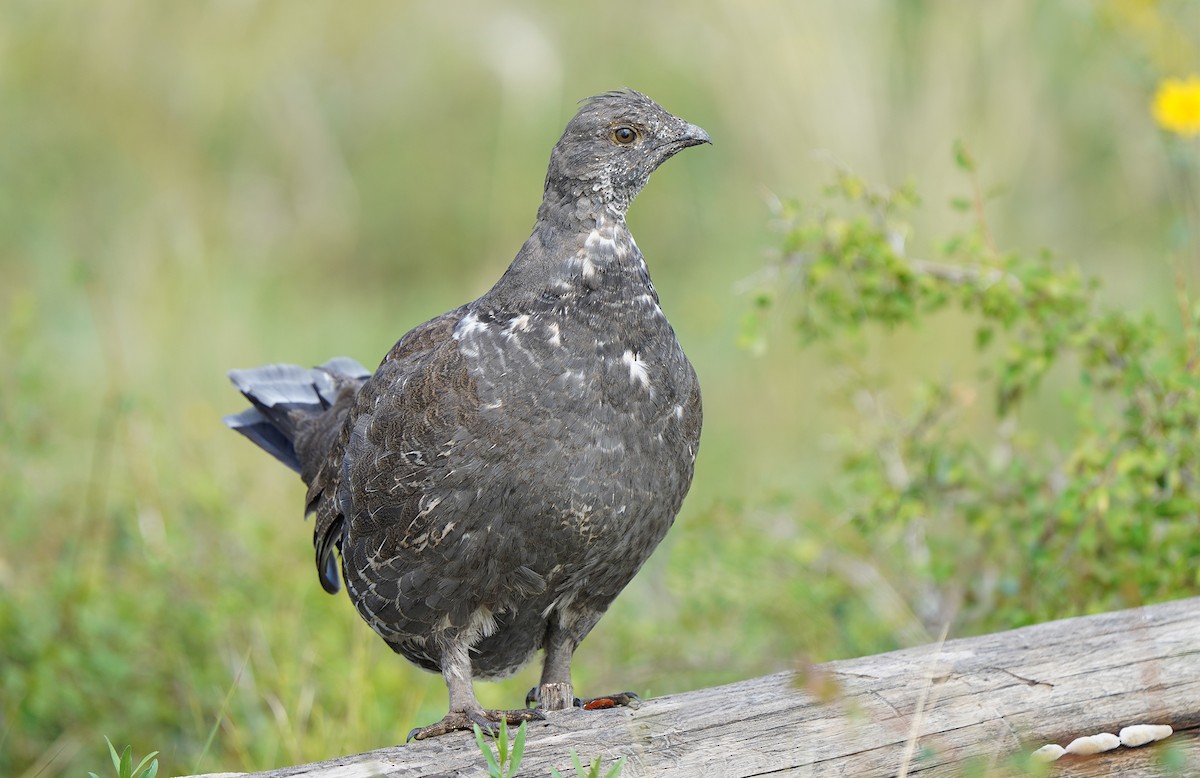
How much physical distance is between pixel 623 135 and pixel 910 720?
154 cm

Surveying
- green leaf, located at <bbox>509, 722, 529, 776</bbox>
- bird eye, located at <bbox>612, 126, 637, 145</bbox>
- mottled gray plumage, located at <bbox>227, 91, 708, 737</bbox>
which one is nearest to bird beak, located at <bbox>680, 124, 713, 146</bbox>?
mottled gray plumage, located at <bbox>227, 91, 708, 737</bbox>

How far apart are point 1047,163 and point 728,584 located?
4.41m

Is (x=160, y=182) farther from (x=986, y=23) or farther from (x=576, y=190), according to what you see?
(x=576, y=190)

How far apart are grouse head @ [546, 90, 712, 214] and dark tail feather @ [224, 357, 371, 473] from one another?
1288mm

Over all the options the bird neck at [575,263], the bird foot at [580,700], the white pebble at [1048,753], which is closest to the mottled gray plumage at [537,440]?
the bird neck at [575,263]

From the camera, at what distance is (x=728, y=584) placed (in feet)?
16.7

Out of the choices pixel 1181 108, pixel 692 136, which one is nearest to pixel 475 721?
pixel 692 136

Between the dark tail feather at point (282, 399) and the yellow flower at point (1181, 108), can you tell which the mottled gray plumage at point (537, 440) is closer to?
the dark tail feather at point (282, 399)

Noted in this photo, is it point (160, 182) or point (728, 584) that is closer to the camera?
point (728, 584)

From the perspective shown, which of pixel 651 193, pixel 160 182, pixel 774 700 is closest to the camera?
pixel 774 700

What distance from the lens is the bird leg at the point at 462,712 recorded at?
3.22 meters

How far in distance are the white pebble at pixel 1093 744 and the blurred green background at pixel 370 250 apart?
1.60 m

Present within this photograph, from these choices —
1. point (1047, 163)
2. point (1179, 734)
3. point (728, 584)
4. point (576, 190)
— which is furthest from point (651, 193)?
point (1179, 734)

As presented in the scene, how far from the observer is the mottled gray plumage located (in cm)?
320
